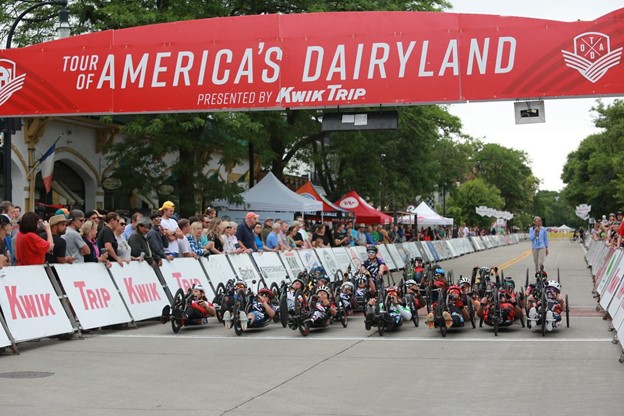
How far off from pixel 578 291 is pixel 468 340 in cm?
1067

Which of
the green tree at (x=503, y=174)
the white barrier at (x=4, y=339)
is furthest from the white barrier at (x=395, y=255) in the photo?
the green tree at (x=503, y=174)

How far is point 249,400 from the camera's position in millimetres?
8938

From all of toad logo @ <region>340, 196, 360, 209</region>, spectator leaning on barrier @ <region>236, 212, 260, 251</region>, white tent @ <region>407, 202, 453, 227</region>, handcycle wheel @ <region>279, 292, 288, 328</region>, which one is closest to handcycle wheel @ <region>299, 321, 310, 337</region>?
handcycle wheel @ <region>279, 292, 288, 328</region>

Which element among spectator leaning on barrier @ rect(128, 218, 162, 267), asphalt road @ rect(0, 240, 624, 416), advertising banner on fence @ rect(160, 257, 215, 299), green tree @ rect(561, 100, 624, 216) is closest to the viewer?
asphalt road @ rect(0, 240, 624, 416)

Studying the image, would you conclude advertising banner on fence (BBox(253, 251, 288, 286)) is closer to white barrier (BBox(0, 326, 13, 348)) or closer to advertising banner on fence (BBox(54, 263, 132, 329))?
advertising banner on fence (BBox(54, 263, 132, 329))

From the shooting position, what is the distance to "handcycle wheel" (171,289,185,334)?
591 inches

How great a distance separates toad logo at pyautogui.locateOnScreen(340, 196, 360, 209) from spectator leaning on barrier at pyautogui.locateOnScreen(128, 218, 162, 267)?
25.4 metres

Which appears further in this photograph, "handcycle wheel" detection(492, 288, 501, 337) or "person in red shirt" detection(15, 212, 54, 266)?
"handcycle wheel" detection(492, 288, 501, 337)

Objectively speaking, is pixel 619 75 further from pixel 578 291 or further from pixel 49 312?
pixel 49 312

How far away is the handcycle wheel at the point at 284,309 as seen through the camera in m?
14.9

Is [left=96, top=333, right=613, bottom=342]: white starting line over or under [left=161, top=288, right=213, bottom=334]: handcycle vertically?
under

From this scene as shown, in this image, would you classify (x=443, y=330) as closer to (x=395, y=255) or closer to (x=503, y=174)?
(x=395, y=255)

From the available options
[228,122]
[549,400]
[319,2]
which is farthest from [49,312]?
[319,2]

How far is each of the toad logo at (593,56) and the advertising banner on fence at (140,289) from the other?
9.25 m
